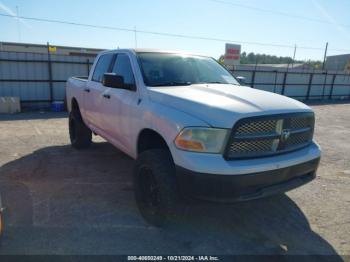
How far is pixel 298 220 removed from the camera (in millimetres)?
3480

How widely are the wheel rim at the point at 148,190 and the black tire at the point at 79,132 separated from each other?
3.09 m

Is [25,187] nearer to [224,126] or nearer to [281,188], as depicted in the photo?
[224,126]

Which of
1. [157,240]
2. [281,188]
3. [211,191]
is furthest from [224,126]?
[157,240]

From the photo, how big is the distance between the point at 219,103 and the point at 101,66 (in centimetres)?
295

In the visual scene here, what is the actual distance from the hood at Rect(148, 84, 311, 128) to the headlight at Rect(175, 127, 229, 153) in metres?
0.07

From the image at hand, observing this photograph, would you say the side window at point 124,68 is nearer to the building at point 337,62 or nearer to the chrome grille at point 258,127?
the chrome grille at point 258,127

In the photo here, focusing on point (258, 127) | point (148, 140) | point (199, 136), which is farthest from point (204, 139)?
point (148, 140)

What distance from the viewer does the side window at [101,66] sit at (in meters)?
4.76

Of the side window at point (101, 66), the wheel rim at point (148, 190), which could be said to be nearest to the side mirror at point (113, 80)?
the wheel rim at point (148, 190)

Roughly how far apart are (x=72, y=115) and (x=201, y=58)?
322cm

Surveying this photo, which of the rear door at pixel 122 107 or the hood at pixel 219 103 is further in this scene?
the rear door at pixel 122 107

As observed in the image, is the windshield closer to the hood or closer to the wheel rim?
the hood

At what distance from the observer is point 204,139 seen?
2.60 m

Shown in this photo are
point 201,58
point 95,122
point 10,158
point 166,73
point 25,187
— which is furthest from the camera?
point 10,158
